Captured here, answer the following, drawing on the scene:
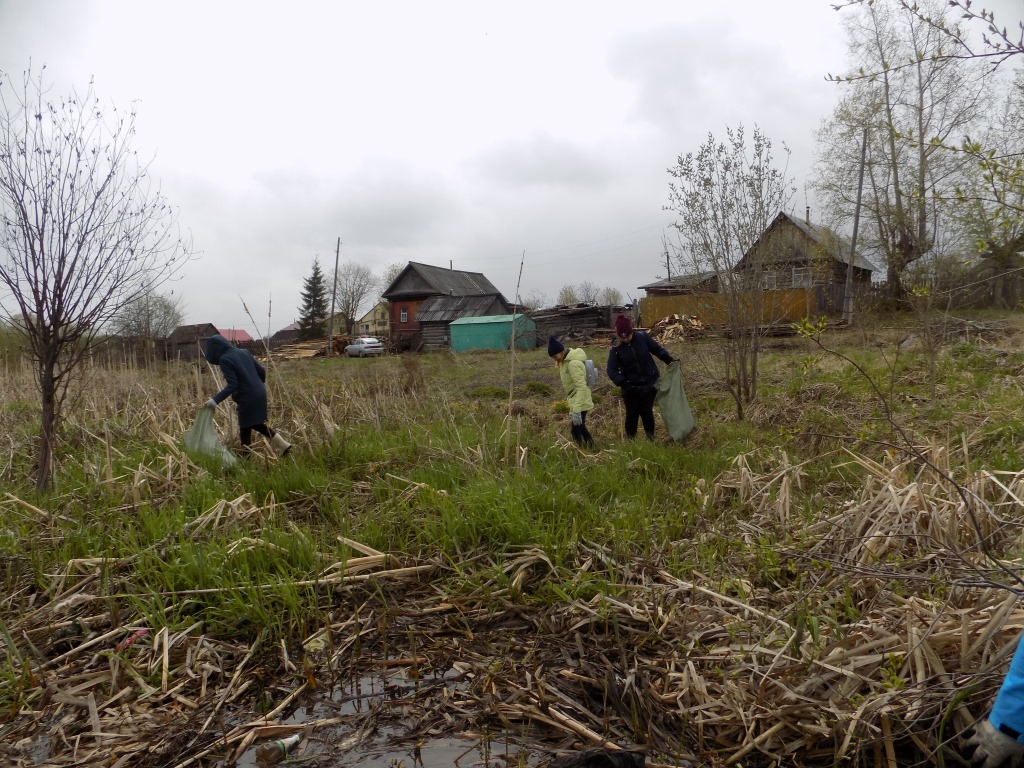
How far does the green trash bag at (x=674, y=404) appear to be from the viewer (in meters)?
7.02

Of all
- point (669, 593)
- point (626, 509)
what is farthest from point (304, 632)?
point (626, 509)

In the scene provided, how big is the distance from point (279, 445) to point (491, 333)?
74.9 ft

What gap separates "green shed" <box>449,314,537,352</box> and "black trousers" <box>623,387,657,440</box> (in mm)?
19526

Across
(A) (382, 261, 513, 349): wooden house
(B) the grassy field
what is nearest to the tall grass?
(B) the grassy field

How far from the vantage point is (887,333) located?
14.7 m

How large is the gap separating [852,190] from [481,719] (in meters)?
26.0

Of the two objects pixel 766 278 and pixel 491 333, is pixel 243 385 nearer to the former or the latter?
pixel 766 278

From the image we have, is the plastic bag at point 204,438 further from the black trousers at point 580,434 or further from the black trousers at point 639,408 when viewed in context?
the black trousers at point 639,408

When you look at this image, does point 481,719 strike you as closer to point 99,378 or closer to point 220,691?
point 220,691

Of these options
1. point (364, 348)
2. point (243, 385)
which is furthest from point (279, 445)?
point (364, 348)

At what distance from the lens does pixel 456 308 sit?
114 ft

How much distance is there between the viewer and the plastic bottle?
235cm

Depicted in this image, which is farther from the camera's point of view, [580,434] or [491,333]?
[491,333]

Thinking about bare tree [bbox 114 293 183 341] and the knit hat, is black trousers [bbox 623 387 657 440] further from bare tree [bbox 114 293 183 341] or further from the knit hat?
bare tree [bbox 114 293 183 341]
